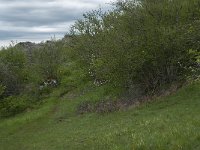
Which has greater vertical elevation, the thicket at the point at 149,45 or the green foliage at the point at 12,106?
the thicket at the point at 149,45

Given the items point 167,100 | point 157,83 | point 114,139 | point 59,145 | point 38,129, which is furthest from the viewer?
point 157,83

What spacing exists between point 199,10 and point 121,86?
9.15 meters

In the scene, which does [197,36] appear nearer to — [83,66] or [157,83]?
[157,83]

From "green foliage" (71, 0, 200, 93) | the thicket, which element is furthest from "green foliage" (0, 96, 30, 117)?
"green foliage" (71, 0, 200, 93)

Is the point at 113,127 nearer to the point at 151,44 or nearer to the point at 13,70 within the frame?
the point at 151,44

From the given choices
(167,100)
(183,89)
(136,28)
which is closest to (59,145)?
(167,100)

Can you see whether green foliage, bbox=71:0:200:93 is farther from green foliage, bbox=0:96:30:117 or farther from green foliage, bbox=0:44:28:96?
green foliage, bbox=0:44:28:96

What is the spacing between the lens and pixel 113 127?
22891 mm

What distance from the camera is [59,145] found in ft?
70.0

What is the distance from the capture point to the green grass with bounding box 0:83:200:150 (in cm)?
1512

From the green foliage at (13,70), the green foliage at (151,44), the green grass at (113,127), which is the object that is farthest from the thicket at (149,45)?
the green foliage at (13,70)

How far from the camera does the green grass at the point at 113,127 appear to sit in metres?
15.1

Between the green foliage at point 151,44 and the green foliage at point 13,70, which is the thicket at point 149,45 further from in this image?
the green foliage at point 13,70

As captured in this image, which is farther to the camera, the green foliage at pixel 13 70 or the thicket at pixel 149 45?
the green foliage at pixel 13 70
